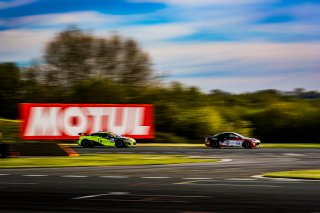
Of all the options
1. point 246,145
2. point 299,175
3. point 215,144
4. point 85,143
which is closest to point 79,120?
point 85,143

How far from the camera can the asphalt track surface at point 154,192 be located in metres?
12.6

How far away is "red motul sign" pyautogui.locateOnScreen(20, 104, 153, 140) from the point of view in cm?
4994

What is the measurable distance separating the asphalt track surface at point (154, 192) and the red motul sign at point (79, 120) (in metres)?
28.0

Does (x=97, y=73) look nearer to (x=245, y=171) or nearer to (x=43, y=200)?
(x=245, y=171)

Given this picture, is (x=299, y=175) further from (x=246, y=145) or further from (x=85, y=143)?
(x=85, y=143)

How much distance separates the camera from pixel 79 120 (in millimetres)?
51562

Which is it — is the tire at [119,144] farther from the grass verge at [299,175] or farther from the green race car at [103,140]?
the grass verge at [299,175]

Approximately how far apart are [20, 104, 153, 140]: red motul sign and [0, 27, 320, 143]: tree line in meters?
8.93

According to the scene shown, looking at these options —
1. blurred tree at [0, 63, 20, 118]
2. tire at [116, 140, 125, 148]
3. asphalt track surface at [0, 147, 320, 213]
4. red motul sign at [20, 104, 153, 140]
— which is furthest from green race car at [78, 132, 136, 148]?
blurred tree at [0, 63, 20, 118]

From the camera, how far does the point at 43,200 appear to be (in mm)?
13773

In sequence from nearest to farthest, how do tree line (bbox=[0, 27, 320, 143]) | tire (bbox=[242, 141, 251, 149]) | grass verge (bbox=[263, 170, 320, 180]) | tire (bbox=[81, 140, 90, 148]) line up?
1. grass verge (bbox=[263, 170, 320, 180])
2. tire (bbox=[242, 141, 251, 149])
3. tire (bbox=[81, 140, 90, 148])
4. tree line (bbox=[0, 27, 320, 143])

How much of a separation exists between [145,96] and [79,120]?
15119 millimetres

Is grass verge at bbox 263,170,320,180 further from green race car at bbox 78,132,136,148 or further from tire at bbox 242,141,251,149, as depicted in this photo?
green race car at bbox 78,132,136,148

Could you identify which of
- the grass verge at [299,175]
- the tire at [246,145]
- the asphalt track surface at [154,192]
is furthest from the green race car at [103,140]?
the grass verge at [299,175]
